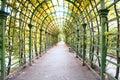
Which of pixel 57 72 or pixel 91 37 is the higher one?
pixel 91 37

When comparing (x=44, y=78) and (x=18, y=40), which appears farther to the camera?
(x=18, y=40)

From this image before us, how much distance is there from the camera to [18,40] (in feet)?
27.7

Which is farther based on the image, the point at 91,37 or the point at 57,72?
the point at 91,37

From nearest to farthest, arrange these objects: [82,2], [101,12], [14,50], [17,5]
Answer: [101,12]
[14,50]
[17,5]
[82,2]

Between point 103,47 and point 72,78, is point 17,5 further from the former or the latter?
point 103,47

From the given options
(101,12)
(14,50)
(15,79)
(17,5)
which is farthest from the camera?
(17,5)

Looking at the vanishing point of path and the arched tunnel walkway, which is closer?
the arched tunnel walkway

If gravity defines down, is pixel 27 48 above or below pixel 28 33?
below

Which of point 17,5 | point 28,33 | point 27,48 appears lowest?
point 27,48

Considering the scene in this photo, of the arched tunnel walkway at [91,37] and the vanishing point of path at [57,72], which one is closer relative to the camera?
the arched tunnel walkway at [91,37]

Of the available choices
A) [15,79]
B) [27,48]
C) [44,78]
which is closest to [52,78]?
[44,78]

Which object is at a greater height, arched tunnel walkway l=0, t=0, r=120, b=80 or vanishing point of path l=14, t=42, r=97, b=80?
arched tunnel walkway l=0, t=0, r=120, b=80

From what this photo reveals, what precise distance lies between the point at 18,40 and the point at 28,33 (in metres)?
2.18

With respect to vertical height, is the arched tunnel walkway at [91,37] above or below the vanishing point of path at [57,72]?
above
